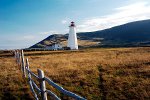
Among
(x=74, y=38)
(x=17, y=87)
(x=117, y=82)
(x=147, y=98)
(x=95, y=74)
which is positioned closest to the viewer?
(x=147, y=98)

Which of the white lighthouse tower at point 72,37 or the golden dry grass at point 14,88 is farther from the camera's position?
the white lighthouse tower at point 72,37

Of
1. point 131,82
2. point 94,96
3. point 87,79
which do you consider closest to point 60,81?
point 87,79

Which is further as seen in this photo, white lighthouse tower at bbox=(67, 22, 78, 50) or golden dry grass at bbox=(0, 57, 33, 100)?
white lighthouse tower at bbox=(67, 22, 78, 50)

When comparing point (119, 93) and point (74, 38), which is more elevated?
point (74, 38)

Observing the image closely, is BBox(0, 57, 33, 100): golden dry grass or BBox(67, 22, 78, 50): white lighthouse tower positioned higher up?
BBox(67, 22, 78, 50): white lighthouse tower

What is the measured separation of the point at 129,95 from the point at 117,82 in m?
2.64

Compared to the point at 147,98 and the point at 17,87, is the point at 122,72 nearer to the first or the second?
the point at 147,98

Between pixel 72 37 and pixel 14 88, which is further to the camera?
pixel 72 37

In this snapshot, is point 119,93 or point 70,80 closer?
point 119,93

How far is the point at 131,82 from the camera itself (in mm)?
19500

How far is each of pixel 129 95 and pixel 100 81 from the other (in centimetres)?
343

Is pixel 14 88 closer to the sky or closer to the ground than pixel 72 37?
closer to the ground

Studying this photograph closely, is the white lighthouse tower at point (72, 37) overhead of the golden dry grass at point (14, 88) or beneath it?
overhead

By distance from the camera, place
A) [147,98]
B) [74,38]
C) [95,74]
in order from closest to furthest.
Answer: [147,98] < [95,74] < [74,38]
